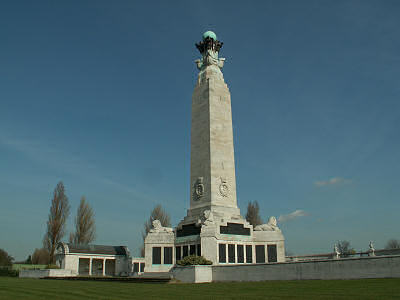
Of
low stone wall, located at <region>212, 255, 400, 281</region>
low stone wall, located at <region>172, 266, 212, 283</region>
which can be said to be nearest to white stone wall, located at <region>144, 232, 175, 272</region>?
low stone wall, located at <region>172, 266, 212, 283</region>

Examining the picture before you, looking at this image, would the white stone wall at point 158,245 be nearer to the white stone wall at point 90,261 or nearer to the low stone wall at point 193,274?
the low stone wall at point 193,274

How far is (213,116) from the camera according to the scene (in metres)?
45.7

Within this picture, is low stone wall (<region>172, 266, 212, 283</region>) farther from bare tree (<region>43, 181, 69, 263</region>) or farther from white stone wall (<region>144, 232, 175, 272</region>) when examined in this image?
bare tree (<region>43, 181, 69, 263</region>)

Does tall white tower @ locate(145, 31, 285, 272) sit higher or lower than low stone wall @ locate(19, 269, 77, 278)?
higher

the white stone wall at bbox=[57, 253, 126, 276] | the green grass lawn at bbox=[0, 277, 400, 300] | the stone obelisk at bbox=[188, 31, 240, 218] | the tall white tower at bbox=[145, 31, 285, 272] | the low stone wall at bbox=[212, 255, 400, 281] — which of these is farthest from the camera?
the white stone wall at bbox=[57, 253, 126, 276]

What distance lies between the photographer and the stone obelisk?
1689 inches

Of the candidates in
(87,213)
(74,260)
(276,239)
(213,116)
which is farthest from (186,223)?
(87,213)

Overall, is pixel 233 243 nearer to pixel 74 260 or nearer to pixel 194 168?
pixel 194 168

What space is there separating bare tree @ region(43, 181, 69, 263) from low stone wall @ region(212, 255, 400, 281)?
31928 mm

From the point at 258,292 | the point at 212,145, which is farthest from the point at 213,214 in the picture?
the point at 258,292

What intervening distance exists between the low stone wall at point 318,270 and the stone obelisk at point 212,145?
1114cm

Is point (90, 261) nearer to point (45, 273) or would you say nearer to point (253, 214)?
point (45, 273)

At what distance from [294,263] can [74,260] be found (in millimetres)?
31702

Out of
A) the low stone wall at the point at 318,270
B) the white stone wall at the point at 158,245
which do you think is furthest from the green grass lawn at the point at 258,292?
the white stone wall at the point at 158,245
